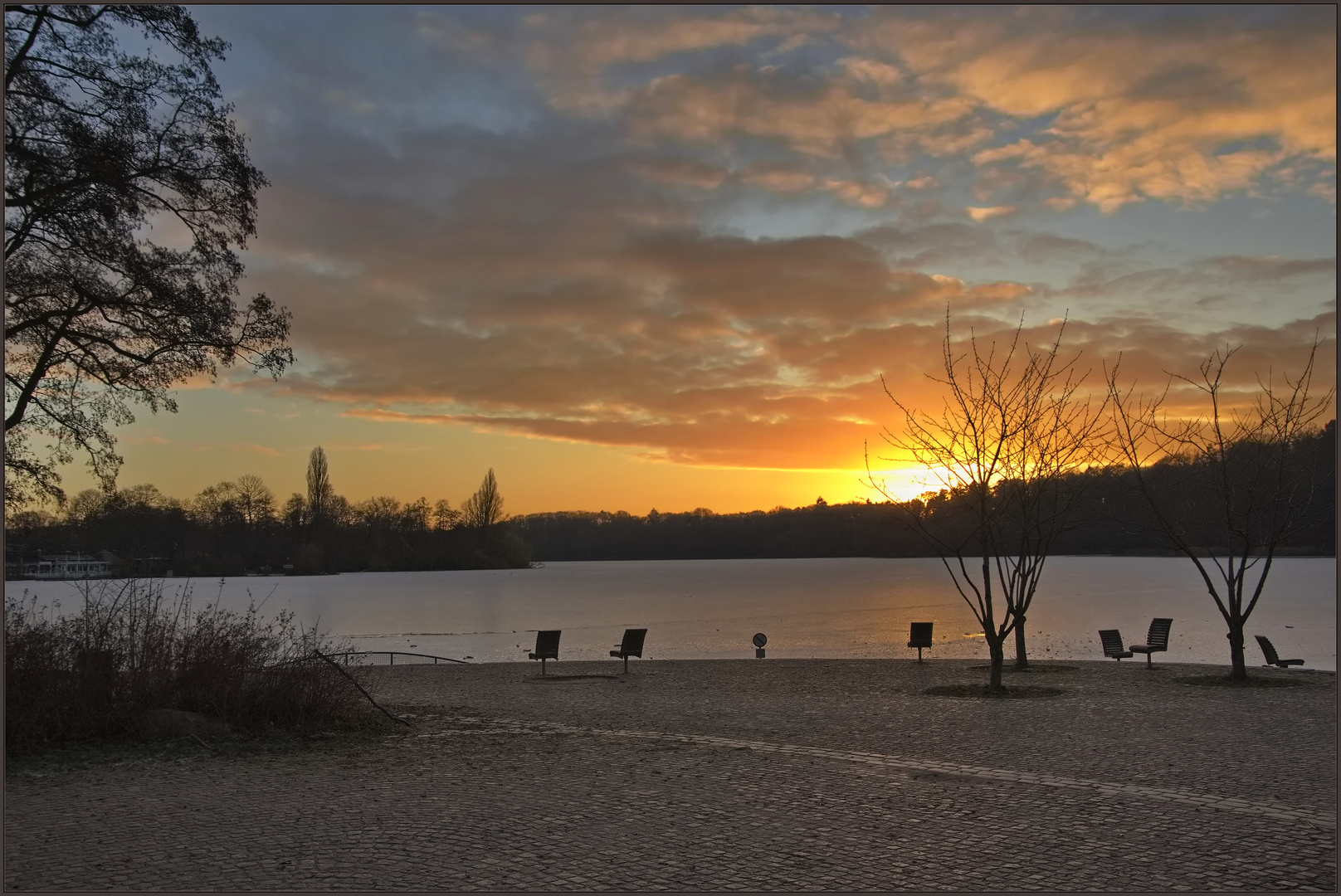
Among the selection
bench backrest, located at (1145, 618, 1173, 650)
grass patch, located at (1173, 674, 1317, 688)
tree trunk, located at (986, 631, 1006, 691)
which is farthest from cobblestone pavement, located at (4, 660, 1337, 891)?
bench backrest, located at (1145, 618, 1173, 650)

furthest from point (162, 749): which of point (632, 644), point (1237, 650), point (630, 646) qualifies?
point (1237, 650)

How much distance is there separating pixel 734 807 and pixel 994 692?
9.56 metres

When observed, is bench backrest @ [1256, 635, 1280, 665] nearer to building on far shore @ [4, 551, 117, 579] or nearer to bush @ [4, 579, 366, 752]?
bush @ [4, 579, 366, 752]

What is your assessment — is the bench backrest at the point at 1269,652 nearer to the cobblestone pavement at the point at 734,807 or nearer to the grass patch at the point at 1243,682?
the grass patch at the point at 1243,682

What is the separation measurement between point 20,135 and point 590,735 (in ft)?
30.9

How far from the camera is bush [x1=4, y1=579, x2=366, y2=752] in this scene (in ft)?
35.8

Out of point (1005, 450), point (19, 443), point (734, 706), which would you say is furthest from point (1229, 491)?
point (19, 443)

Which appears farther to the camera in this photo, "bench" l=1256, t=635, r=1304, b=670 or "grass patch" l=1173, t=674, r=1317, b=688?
A: "bench" l=1256, t=635, r=1304, b=670

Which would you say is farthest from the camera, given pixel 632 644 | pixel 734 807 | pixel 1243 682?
pixel 632 644

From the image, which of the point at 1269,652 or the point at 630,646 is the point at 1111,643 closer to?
the point at 1269,652

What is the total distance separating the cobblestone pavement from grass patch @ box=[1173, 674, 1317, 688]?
3151 millimetres

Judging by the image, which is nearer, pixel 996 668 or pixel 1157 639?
pixel 996 668

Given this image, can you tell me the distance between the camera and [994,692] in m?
16.2

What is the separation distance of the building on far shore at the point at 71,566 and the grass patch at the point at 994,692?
12549 mm
